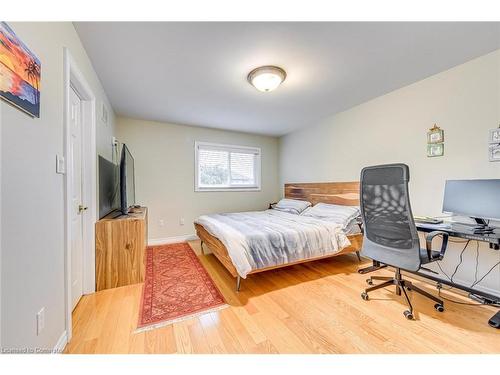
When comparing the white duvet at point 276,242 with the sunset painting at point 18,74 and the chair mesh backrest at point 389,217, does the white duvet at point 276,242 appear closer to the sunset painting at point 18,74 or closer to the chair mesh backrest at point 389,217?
the chair mesh backrest at point 389,217

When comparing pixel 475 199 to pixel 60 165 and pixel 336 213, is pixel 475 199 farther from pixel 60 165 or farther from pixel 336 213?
pixel 60 165

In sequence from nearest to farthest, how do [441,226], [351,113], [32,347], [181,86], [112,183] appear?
[32,347]
[441,226]
[181,86]
[112,183]
[351,113]

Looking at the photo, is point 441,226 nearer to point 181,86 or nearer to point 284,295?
point 284,295

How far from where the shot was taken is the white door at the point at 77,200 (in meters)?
1.90

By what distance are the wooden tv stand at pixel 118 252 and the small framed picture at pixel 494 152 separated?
3669mm

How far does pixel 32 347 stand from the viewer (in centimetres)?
105

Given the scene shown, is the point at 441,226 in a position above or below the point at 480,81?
below

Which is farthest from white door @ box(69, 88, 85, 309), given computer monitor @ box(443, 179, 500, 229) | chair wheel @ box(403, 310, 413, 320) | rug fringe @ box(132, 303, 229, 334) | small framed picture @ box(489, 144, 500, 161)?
small framed picture @ box(489, 144, 500, 161)

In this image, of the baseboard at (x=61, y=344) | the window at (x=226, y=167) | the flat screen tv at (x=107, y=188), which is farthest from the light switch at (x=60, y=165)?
the window at (x=226, y=167)

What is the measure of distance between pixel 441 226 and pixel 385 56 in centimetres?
176

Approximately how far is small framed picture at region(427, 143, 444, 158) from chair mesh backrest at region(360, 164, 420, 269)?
1.15m

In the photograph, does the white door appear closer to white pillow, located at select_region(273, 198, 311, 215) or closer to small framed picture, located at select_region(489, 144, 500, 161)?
white pillow, located at select_region(273, 198, 311, 215)

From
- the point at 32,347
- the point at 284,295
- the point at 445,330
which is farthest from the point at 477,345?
the point at 32,347

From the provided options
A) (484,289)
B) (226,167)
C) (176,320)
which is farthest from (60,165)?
(484,289)
